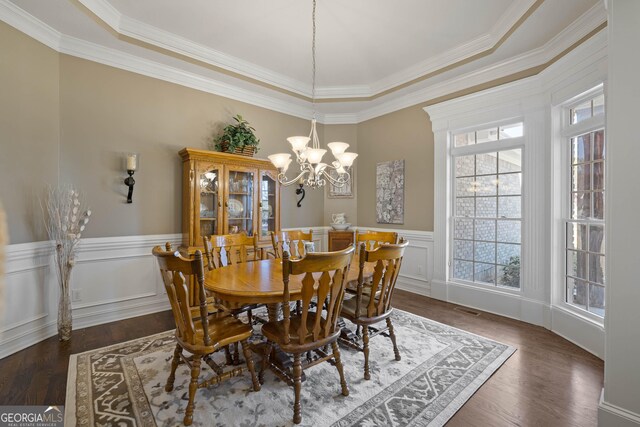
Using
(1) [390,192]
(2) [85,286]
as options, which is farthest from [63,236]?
(1) [390,192]

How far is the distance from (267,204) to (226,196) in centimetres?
64

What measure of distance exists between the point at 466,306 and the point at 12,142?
4997 mm

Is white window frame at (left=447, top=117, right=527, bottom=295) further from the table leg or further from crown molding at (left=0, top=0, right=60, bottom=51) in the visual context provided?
crown molding at (left=0, top=0, right=60, bottom=51)

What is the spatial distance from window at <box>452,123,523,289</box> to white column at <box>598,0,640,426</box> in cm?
190

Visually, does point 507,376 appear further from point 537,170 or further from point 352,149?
point 352,149

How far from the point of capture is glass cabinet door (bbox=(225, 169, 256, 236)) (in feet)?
13.0

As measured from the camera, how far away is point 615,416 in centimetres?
178

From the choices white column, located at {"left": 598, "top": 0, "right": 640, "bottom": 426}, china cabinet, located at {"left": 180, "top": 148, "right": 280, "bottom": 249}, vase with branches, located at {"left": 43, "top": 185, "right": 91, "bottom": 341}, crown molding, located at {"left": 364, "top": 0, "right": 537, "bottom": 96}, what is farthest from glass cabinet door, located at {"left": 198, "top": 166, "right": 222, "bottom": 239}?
white column, located at {"left": 598, "top": 0, "right": 640, "bottom": 426}

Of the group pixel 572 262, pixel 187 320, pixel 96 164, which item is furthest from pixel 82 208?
pixel 572 262

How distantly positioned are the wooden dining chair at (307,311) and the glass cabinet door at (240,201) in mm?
2036

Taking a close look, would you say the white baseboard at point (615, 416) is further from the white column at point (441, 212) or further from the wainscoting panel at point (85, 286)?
the wainscoting panel at point (85, 286)

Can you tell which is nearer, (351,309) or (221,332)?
(221,332)

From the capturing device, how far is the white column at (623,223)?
175 centimetres

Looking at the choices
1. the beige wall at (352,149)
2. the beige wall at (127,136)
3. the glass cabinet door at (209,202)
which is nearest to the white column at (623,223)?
the glass cabinet door at (209,202)
